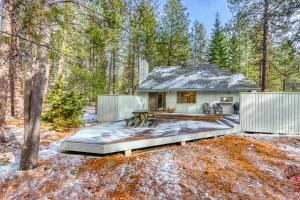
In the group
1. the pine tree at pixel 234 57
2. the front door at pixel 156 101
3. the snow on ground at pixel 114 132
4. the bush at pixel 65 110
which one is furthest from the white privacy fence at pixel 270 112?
the pine tree at pixel 234 57

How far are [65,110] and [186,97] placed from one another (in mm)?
8537

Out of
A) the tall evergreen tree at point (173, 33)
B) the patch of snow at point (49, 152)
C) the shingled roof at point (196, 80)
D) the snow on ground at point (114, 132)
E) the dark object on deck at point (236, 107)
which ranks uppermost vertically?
the tall evergreen tree at point (173, 33)

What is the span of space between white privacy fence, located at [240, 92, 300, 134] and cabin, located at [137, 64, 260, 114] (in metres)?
5.10

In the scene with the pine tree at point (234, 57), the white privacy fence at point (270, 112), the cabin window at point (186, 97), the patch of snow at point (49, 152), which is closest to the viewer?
the patch of snow at point (49, 152)

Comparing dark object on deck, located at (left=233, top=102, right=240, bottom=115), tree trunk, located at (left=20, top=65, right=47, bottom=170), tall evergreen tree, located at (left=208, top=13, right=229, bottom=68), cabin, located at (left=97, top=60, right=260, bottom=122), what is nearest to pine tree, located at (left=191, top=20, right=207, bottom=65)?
tall evergreen tree, located at (left=208, top=13, right=229, bottom=68)

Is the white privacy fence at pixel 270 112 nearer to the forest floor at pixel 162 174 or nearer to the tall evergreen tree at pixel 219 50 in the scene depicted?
the forest floor at pixel 162 174

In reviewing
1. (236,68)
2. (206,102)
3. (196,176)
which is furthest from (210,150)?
(236,68)

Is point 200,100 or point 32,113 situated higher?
point 200,100

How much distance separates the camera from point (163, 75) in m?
17.5

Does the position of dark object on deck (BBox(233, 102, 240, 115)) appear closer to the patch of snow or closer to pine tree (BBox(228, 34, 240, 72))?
the patch of snow

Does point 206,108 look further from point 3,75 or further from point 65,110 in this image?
point 3,75

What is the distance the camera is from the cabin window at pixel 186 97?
1509cm

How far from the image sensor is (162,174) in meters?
4.61

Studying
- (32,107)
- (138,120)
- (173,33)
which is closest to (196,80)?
(138,120)
